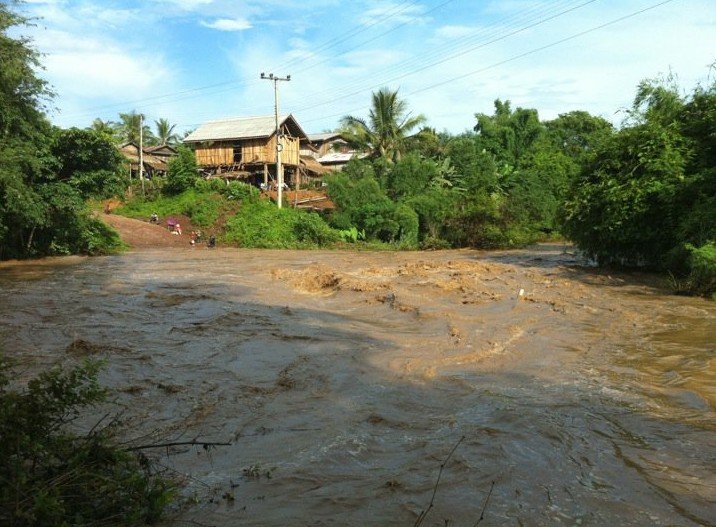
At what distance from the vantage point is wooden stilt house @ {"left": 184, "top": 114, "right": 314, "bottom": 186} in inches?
1677

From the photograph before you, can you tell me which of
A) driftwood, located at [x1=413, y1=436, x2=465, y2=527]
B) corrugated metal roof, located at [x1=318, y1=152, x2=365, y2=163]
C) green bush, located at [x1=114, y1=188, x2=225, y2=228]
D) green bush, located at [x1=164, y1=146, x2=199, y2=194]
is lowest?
driftwood, located at [x1=413, y1=436, x2=465, y2=527]

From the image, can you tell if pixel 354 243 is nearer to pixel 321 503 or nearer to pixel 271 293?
pixel 271 293

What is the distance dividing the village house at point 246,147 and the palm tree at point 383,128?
4.37m

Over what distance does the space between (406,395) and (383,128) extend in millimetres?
36372

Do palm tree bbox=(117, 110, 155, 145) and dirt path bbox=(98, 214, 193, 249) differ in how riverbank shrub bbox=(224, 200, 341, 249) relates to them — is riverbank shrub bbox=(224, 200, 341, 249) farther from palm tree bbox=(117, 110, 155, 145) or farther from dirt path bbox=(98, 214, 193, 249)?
palm tree bbox=(117, 110, 155, 145)

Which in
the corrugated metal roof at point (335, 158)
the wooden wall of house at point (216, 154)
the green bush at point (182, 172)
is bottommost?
the green bush at point (182, 172)

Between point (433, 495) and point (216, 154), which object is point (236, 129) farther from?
point (433, 495)

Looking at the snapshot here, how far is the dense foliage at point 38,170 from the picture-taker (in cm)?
1819

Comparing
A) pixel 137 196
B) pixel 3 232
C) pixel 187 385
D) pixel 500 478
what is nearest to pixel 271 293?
pixel 187 385

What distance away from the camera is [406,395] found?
6.49 m

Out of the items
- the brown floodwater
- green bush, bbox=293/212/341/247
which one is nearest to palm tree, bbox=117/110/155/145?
green bush, bbox=293/212/341/247

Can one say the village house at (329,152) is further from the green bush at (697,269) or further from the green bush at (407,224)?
the green bush at (697,269)

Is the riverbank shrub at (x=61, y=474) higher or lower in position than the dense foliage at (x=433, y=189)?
lower

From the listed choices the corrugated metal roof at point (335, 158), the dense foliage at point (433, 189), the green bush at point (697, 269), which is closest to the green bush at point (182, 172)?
the dense foliage at point (433, 189)
